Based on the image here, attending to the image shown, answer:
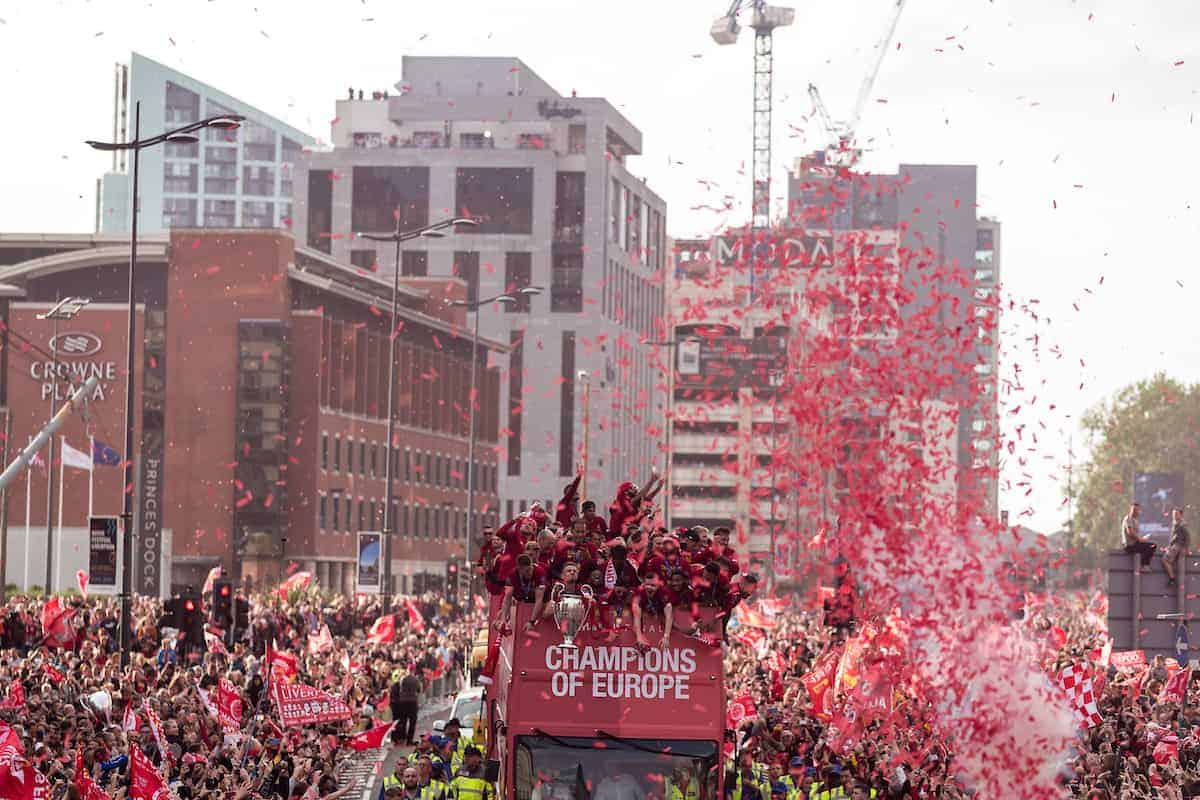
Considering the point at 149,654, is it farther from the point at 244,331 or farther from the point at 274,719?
the point at 244,331

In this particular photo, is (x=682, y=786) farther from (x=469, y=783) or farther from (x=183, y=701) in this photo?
(x=183, y=701)

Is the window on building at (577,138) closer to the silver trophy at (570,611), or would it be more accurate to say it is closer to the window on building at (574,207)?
the window on building at (574,207)

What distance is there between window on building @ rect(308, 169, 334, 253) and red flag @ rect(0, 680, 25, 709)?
136 m

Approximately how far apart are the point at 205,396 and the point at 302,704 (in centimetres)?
7315

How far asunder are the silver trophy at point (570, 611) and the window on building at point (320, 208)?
146 metres

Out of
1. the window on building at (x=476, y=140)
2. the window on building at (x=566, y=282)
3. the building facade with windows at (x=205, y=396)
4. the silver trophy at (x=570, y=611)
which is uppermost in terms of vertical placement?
the window on building at (x=476, y=140)

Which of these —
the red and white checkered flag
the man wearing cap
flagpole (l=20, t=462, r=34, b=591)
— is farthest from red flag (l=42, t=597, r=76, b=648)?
flagpole (l=20, t=462, r=34, b=591)

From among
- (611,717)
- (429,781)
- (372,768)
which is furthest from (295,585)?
(611,717)

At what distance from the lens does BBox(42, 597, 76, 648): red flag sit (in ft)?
129

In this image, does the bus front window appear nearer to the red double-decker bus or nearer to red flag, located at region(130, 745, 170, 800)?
the red double-decker bus

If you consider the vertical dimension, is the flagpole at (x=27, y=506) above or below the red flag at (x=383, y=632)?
above

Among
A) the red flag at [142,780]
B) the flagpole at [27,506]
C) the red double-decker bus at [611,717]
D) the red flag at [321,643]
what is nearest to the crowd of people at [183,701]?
the red flag at [321,643]

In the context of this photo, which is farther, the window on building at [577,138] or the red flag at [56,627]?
the window on building at [577,138]

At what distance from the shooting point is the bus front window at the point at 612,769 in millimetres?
16703
